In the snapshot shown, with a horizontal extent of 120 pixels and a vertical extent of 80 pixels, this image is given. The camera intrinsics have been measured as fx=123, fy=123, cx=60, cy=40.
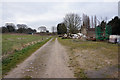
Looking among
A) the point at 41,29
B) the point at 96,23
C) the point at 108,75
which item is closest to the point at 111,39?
the point at 96,23

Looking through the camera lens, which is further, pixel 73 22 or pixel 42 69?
pixel 73 22

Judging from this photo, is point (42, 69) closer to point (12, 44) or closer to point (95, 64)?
point (95, 64)

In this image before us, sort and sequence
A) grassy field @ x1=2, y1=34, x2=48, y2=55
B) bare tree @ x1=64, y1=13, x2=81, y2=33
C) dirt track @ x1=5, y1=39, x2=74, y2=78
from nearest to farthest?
dirt track @ x1=5, y1=39, x2=74, y2=78 < grassy field @ x1=2, y1=34, x2=48, y2=55 < bare tree @ x1=64, y1=13, x2=81, y2=33

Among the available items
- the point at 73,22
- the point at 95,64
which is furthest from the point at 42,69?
the point at 73,22

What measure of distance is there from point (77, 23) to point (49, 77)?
1768 inches

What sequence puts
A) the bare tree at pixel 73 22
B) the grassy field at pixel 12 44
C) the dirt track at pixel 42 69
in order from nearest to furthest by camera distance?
the dirt track at pixel 42 69
the grassy field at pixel 12 44
the bare tree at pixel 73 22

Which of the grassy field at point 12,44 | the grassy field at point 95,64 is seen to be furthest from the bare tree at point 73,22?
the grassy field at point 95,64

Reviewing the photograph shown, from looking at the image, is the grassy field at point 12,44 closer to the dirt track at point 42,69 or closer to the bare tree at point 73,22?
the dirt track at point 42,69

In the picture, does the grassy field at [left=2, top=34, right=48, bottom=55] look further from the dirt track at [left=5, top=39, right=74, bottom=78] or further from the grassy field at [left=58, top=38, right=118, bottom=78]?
the grassy field at [left=58, top=38, right=118, bottom=78]

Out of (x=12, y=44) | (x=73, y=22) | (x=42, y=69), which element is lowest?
(x=42, y=69)

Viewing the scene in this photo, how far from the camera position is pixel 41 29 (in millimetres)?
99125

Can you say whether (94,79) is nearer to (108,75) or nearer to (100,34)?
(108,75)

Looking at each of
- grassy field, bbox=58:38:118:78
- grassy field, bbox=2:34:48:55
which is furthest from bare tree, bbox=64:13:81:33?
grassy field, bbox=58:38:118:78

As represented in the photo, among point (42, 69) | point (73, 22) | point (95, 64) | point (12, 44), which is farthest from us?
point (73, 22)
